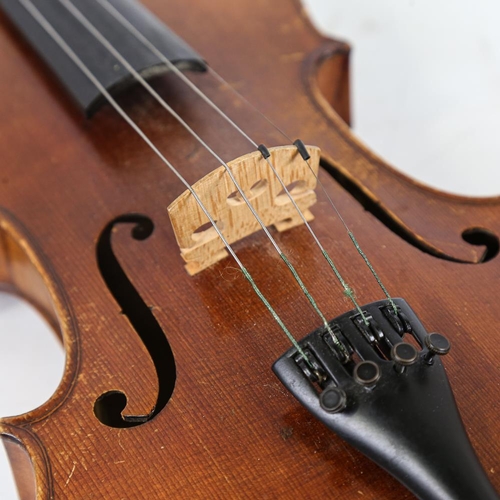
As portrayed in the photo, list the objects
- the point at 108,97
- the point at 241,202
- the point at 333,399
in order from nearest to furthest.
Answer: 1. the point at 333,399
2. the point at 241,202
3. the point at 108,97

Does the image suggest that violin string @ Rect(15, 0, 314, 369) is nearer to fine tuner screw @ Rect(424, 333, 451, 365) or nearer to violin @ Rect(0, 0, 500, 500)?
violin @ Rect(0, 0, 500, 500)

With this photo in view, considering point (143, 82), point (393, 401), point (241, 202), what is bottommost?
point (393, 401)

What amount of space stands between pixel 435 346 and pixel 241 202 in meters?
0.38

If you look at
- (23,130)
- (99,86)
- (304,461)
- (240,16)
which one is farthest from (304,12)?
(304,461)

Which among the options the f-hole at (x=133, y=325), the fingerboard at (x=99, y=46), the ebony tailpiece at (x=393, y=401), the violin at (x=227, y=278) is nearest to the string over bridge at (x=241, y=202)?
the violin at (x=227, y=278)

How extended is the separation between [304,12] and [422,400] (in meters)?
1.08

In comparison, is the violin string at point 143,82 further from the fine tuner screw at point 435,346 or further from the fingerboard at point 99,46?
the fine tuner screw at point 435,346

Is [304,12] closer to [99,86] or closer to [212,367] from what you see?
[99,86]

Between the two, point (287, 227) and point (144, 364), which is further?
point (287, 227)

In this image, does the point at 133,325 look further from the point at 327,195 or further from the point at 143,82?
the point at 143,82

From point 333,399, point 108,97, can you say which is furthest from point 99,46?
point 333,399

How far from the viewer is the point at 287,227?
1081 mm

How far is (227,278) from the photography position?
3.37 feet

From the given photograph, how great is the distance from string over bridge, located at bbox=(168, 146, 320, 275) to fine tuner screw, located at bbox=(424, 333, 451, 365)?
1.14ft
